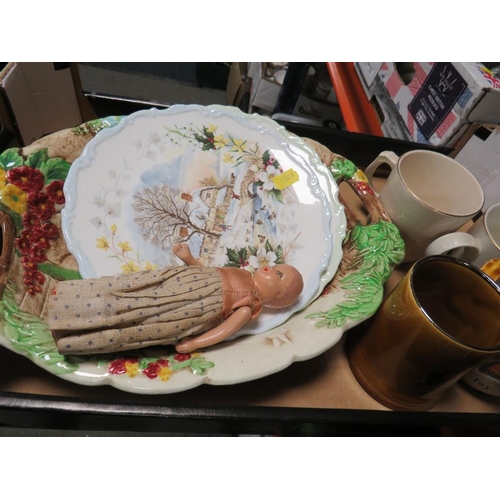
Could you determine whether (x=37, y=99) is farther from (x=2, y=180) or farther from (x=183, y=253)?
(x=183, y=253)

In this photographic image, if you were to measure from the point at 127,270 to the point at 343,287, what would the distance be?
1.07ft

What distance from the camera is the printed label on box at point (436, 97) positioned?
0.81m

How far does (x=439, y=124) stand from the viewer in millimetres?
876

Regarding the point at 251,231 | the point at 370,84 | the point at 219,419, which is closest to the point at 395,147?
the point at 370,84

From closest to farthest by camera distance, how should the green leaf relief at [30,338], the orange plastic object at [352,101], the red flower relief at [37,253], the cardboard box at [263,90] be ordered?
1. the green leaf relief at [30,338]
2. the red flower relief at [37,253]
3. the orange plastic object at [352,101]
4. the cardboard box at [263,90]

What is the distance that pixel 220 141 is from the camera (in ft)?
2.43

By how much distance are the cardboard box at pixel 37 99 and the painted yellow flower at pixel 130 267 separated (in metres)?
0.36

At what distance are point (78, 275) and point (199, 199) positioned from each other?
0.77 ft

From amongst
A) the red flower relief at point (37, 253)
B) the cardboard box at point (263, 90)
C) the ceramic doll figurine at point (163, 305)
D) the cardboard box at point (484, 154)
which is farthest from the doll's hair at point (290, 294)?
the cardboard box at point (263, 90)

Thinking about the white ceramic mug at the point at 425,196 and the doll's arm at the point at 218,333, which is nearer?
the doll's arm at the point at 218,333

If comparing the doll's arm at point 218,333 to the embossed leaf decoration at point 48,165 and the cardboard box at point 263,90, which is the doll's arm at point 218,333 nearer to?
the embossed leaf decoration at point 48,165

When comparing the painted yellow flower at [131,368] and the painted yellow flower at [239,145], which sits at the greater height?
the painted yellow flower at [239,145]

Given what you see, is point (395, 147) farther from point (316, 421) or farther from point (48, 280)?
point (48, 280)

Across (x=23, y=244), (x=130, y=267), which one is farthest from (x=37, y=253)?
(x=130, y=267)
